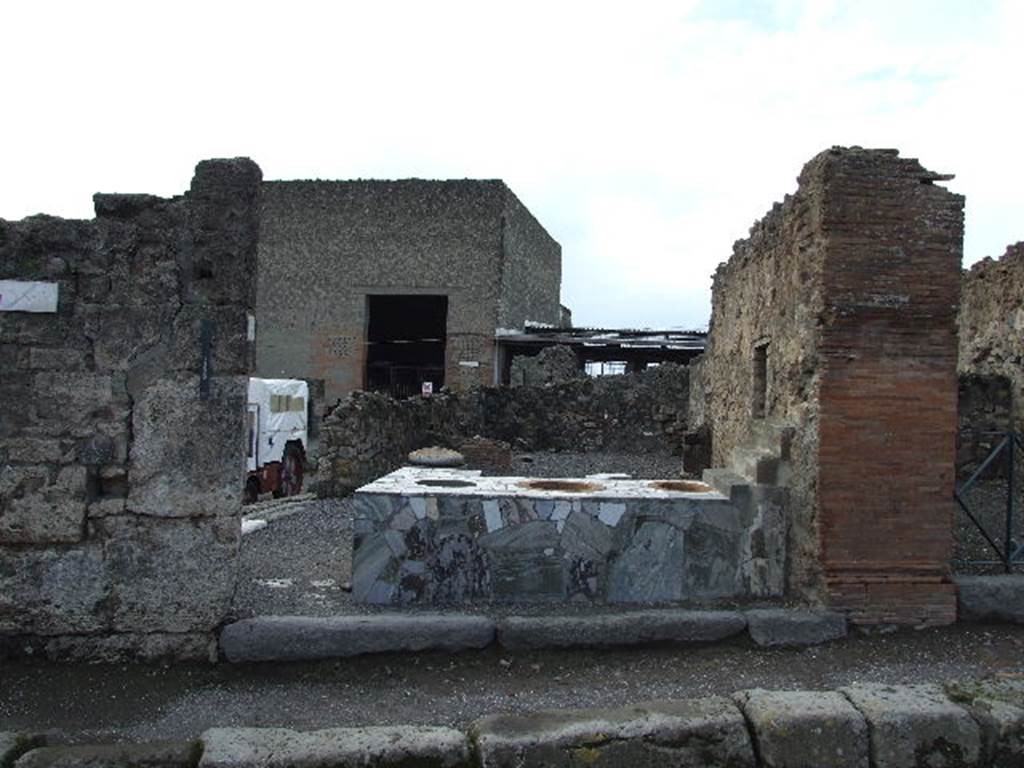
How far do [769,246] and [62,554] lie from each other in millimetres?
5411

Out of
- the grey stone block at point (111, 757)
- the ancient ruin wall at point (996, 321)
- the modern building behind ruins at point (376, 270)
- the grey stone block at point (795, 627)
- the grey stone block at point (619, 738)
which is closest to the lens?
the grey stone block at point (111, 757)

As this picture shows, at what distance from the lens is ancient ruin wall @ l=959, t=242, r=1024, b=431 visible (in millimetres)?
9328

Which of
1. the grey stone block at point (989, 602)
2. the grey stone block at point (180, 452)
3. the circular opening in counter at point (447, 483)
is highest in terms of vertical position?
the grey stone block at point (180, 452)

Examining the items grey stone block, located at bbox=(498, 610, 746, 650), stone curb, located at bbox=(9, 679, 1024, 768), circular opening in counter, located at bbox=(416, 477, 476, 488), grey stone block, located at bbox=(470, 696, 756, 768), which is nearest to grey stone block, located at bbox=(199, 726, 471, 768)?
stone curb, located at bbox=(9, 679, 1024, 768)

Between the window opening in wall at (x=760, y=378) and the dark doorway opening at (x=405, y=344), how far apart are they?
1833 centimetres

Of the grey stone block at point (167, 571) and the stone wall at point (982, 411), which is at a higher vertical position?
the stone wall at point (982, 411)

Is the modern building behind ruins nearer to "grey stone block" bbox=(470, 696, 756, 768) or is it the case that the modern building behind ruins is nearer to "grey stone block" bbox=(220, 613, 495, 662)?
"grey stone block" bbox=(220, 613, 495, 662)

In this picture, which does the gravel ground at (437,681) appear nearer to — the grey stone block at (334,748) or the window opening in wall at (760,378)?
the grey stone block at (334,748)

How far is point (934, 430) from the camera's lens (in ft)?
16.1

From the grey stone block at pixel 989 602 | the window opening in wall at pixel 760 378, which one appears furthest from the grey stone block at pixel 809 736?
the window opening in wall at pixel 760 378

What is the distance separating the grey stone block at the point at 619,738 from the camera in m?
3.39

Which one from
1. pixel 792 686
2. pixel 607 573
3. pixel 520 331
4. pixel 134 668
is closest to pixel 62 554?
pixel 134 668

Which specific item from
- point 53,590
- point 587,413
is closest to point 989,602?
point 53,590

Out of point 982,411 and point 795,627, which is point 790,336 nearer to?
point 795,627
